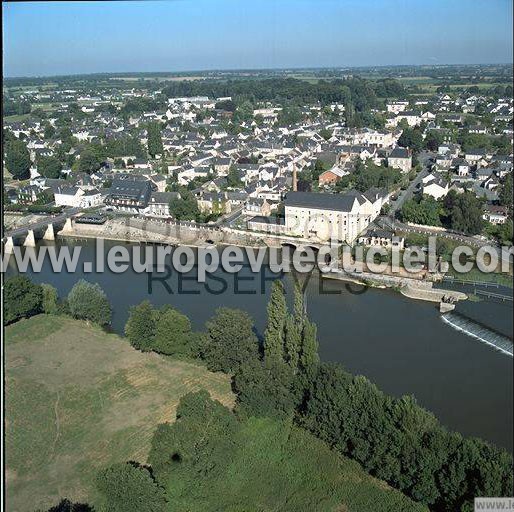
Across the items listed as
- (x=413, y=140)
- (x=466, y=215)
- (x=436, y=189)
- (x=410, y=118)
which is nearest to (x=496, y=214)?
(x=466, y=215)

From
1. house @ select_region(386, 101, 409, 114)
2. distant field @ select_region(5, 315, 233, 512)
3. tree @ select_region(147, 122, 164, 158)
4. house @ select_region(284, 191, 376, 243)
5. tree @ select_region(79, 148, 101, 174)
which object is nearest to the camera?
distant field @ select_region(5, 315, 233, 512)

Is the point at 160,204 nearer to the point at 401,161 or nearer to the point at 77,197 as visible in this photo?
the point at 77,197

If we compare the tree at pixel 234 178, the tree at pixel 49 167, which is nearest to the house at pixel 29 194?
the tree at pixel 49 167

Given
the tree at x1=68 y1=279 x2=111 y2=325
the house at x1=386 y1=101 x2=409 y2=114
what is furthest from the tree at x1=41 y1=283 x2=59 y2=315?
the house at x1=386 y1=101 x2=409 y2=114

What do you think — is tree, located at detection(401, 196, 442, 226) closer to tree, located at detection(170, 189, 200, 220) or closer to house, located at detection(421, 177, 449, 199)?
house, located at detection(421, 177, 449, 199)

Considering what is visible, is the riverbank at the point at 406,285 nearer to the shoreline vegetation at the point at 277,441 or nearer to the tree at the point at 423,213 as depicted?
the tree at the point at 423,213

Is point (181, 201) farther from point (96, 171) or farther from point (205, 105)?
point (205, 105)
